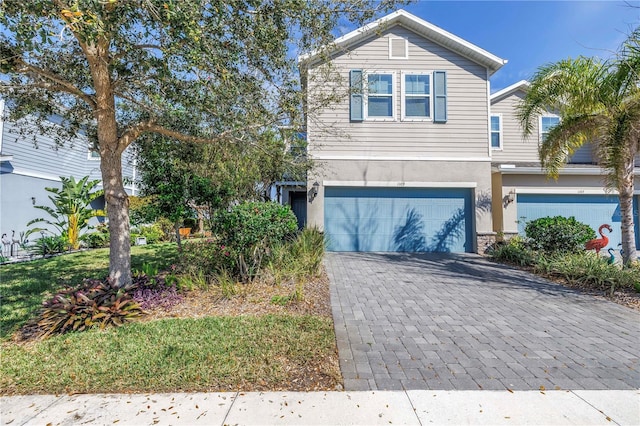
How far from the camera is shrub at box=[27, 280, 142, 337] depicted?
447cm

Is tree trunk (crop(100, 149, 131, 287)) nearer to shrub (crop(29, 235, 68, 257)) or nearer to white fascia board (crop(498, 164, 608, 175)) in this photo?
shrub (crop(29, 235, 68, 257))

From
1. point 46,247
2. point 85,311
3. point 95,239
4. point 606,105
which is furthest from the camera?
point 95,239

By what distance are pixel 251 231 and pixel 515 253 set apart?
26.4 feet

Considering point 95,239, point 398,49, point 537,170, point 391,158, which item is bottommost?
point 95,239

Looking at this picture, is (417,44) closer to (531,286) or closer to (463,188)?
(463,188)

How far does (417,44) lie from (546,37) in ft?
14.9

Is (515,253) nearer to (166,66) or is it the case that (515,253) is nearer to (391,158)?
(391,158)

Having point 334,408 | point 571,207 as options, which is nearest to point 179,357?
point 334,408

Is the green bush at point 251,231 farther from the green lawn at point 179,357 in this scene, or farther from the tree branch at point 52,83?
the tree branch at point 52,83

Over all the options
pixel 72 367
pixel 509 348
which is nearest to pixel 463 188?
pixel 509 348

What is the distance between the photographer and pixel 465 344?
13.2 ft

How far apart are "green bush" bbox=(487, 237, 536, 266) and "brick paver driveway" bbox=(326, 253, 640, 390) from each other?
65.1 inches

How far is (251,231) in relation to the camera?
237 inches

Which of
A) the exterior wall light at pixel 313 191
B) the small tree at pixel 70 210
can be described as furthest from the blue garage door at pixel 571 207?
the small tree at pixel 70 210
